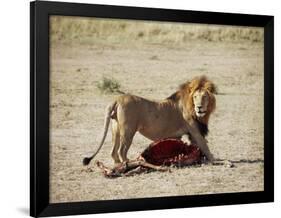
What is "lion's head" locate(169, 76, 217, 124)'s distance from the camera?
4.96 meters

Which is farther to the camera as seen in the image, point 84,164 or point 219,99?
point 219,99

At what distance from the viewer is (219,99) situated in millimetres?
5074

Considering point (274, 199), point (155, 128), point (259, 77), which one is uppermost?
point (259, 77)

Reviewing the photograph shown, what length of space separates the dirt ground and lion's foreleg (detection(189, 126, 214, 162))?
4 cm

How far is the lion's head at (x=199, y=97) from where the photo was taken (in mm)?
4961

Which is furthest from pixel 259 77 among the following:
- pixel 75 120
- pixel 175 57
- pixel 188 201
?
pixel 75 120

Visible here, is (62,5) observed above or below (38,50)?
above

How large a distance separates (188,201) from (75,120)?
0.99m

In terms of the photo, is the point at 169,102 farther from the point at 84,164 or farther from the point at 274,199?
the point at 274,199

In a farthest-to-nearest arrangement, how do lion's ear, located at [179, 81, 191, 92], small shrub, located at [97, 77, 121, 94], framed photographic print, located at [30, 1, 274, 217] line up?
lion's ear, located at [179, 81, 191, 92]
small shrub, located at [97, 77, 121, 94]
framed photographic print, located at [30, 1, 274, 217]

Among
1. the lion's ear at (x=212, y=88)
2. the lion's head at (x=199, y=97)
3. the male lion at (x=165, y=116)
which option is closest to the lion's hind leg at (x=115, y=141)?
the male lion at (x=165, y=116)

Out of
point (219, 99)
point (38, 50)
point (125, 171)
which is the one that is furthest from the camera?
point (219, 99)

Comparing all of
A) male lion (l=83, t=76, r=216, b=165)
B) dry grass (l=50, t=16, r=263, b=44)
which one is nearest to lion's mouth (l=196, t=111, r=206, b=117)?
male lion (l=83, t=76, r=216, b=165)

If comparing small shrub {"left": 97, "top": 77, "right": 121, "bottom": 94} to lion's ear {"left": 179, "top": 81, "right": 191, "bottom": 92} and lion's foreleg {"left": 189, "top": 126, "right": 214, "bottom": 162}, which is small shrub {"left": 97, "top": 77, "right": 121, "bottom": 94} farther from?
lion's foreleg {"left": 189, "top": 126, "right": 214, "bottom": 162}
